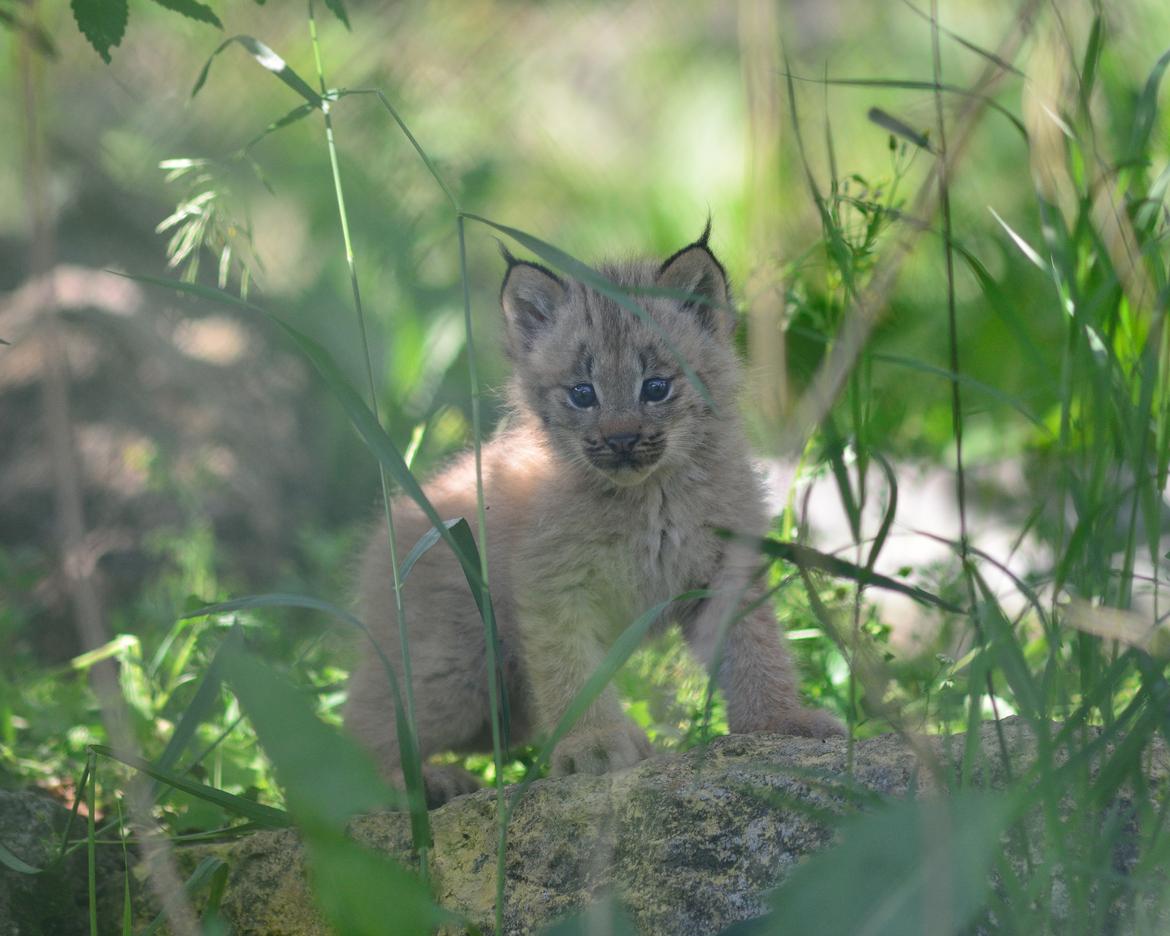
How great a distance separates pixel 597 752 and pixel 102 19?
6.54ft

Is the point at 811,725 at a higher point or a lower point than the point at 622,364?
lower

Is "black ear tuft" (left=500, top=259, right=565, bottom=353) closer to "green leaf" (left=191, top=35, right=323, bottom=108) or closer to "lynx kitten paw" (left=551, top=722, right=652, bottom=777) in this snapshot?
"green leaf" (left=191, top=35, right=323, bottom=108)

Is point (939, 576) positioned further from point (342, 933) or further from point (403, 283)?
point (342, 933)

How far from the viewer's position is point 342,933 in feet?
6.57

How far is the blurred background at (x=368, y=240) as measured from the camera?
19.2 feet

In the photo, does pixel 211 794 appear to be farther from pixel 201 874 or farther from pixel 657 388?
pixel 657 388

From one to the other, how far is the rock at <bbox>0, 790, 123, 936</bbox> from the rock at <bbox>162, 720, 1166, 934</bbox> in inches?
13.9

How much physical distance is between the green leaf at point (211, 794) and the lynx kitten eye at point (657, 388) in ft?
5.02

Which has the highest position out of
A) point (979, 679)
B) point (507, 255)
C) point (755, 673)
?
point (507, 255)

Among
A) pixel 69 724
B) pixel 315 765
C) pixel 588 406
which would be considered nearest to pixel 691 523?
pixel 588 406

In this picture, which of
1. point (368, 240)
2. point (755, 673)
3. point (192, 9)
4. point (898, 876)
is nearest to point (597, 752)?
point (755, 673)

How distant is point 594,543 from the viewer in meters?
3.63

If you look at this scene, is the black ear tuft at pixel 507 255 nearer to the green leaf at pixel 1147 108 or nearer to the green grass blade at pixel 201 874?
the green leaf at pixel 1147 108

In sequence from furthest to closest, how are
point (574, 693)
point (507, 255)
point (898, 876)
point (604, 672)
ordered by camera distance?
point (507, 255)
point (574, 693)
point (604, 672)
point (898, 876)
